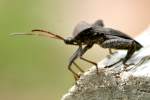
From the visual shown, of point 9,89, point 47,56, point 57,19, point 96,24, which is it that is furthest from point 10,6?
point 96,24

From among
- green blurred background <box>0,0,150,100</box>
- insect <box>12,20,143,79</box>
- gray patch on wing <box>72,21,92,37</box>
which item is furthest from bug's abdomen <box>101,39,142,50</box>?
green blurred background <box>0,0,150,100</box>

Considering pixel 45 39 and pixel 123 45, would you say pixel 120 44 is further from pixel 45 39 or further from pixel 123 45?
pixel 45 39

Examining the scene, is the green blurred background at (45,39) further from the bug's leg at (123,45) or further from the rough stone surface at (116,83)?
the rough stone surface at (116,83)

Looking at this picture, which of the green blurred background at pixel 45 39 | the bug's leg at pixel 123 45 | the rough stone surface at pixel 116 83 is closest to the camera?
the rough stone surface at pixel 116 83

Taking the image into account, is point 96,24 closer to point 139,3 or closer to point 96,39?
point 96,39

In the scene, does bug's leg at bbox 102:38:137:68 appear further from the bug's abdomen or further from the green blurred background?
the green blurred background

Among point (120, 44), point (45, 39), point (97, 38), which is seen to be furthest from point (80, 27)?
point (45, 39)

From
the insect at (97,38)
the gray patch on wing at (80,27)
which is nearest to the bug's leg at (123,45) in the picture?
the insect at (97,38)
